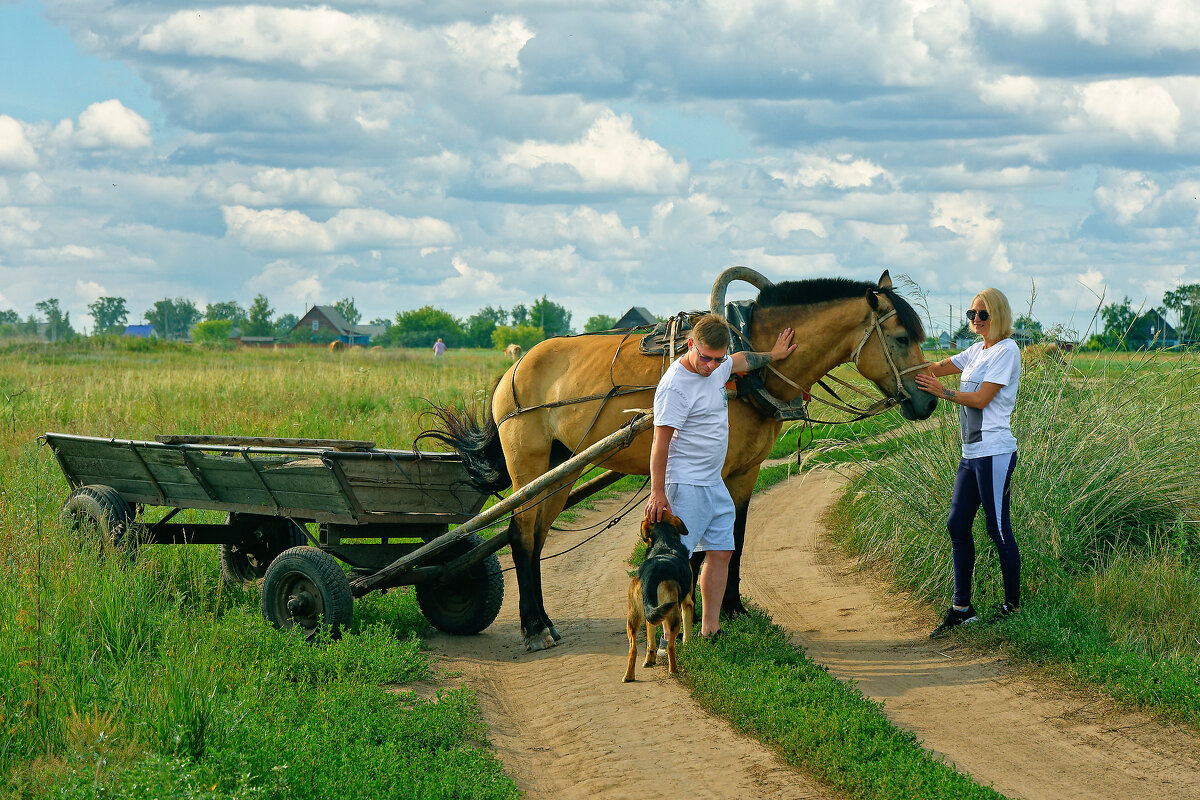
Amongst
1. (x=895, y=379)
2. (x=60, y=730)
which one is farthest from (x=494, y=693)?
(x=895, y=379)

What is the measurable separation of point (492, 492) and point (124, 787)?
402 cm

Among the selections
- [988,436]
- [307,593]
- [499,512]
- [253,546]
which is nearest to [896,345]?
[988,436]

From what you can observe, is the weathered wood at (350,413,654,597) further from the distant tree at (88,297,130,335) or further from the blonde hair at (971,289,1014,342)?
the distant tree at (88,297,130,335)

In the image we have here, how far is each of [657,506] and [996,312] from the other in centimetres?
277

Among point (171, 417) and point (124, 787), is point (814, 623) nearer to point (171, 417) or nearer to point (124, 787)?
point (124, 787)

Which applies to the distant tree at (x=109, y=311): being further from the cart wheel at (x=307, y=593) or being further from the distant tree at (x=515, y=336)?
the cart wheel at (x=307, y=593)

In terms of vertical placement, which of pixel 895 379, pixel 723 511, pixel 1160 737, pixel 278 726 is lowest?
pixel 1160 737

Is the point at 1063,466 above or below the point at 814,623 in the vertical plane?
A: above

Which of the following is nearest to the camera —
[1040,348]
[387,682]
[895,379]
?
[387,682]

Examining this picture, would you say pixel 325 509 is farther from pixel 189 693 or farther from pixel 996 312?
pixel 996 312

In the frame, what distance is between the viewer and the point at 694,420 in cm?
591

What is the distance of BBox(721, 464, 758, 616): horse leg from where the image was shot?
685cm

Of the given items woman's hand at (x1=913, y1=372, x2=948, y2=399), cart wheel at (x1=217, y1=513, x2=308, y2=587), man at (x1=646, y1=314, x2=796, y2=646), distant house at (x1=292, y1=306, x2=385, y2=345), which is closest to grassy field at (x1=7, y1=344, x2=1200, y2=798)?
cart wheel at (x1=217, y1=513, x2=308, y2=587)

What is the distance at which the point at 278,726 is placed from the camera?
4531mm
